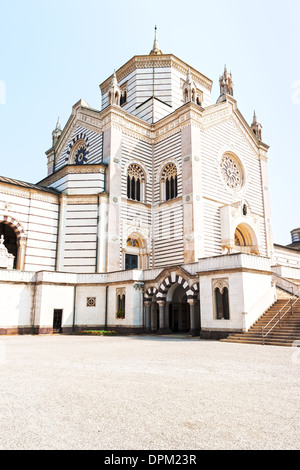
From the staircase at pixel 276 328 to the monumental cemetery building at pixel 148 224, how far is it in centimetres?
53

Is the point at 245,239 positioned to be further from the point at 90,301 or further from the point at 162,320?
the point at 90,301

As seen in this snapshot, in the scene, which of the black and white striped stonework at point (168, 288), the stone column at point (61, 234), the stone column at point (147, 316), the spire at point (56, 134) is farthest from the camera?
the spire at point (56, 134)

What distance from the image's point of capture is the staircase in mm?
15344

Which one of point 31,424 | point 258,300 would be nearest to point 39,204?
point 258,300

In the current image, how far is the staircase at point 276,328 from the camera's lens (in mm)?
15344

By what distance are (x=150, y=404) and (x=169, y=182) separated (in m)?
25.9

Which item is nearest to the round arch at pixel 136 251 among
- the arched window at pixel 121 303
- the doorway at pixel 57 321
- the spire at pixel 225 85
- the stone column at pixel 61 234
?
the arched window at pixel 121 303

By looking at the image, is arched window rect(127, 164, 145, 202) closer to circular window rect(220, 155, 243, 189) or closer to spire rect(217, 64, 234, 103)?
circular window rect(220, 155, 243, 189)

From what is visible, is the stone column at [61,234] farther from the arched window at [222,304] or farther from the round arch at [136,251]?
the arched window at [222,304]

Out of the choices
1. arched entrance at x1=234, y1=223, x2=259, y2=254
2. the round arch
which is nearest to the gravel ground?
the round arch

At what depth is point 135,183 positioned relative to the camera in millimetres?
30656

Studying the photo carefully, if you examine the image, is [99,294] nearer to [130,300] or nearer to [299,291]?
[130,300]

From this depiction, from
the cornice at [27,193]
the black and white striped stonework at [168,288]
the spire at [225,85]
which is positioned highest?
the spire at [225,85]

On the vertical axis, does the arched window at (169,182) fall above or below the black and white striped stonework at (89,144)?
below
